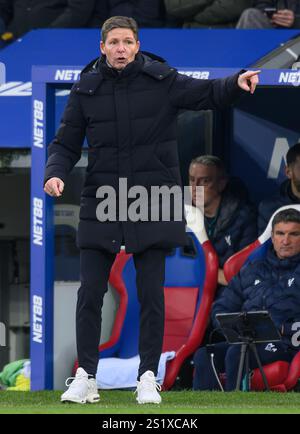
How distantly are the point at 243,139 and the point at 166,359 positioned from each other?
2.07 metres

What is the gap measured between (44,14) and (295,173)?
9.72ft

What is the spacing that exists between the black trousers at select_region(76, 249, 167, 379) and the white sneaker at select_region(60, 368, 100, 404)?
60mm

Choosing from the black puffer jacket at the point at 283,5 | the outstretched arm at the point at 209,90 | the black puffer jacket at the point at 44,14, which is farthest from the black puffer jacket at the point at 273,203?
the outstretched arm at the point at 209,90

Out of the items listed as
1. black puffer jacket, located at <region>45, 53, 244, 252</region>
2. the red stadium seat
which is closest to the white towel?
the red stadium seat

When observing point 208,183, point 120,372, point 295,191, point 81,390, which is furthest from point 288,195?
point 81,390

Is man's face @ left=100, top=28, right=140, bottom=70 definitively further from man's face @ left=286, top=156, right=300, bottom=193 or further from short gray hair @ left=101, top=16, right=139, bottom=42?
man's face @ left=286, top=156, right=300, bottom=193

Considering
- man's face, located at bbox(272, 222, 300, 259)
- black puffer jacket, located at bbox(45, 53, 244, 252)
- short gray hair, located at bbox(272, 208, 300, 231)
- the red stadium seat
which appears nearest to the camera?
black puffer jacket, located at bbox(45, 53, 244, 252)

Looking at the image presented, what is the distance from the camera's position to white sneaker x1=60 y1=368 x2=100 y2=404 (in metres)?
6.84

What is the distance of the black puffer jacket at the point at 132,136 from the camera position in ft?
22.7

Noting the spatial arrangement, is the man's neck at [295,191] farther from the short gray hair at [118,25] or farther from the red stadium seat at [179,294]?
the short gray hair at [118,25]

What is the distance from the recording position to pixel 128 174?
6.93 meters

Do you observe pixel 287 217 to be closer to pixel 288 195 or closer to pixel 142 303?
pixel 288 195

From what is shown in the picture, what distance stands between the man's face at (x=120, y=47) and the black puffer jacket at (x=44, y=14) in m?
4.08

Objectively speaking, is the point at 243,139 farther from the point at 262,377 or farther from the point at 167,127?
the point at 167,127
